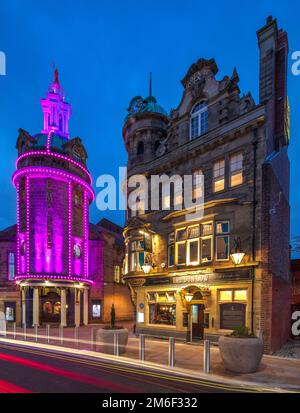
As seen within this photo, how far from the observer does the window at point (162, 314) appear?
59.6ft

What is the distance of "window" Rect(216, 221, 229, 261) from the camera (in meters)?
15.9

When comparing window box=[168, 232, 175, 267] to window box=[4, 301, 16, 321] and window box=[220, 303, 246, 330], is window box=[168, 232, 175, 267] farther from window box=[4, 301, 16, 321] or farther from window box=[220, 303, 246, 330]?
window box=[4, 301, 16, 321]

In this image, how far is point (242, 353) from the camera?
9664 millimetres

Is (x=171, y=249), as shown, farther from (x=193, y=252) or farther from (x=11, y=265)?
(x=11, y=265)

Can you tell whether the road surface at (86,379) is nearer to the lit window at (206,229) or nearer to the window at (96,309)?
the lit window at (206,229)

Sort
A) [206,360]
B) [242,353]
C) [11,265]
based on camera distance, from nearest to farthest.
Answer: [242,353] → [206,360] → [11,265]

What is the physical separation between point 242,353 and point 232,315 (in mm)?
5582

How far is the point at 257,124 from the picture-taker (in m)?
15.1

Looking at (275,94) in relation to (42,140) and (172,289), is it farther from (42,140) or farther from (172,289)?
(42,140)

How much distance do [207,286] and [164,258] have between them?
3824mm

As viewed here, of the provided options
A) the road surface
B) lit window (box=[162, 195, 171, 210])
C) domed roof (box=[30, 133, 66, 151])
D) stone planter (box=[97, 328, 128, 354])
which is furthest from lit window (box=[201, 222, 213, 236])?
domed roof (box=[30, 133, 66, 151])

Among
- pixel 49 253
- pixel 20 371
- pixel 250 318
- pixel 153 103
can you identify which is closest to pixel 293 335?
pixel 250 318

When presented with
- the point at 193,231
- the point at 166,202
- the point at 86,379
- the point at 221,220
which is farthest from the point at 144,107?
the point at 86,379

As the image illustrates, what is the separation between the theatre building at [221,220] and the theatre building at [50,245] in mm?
11266
